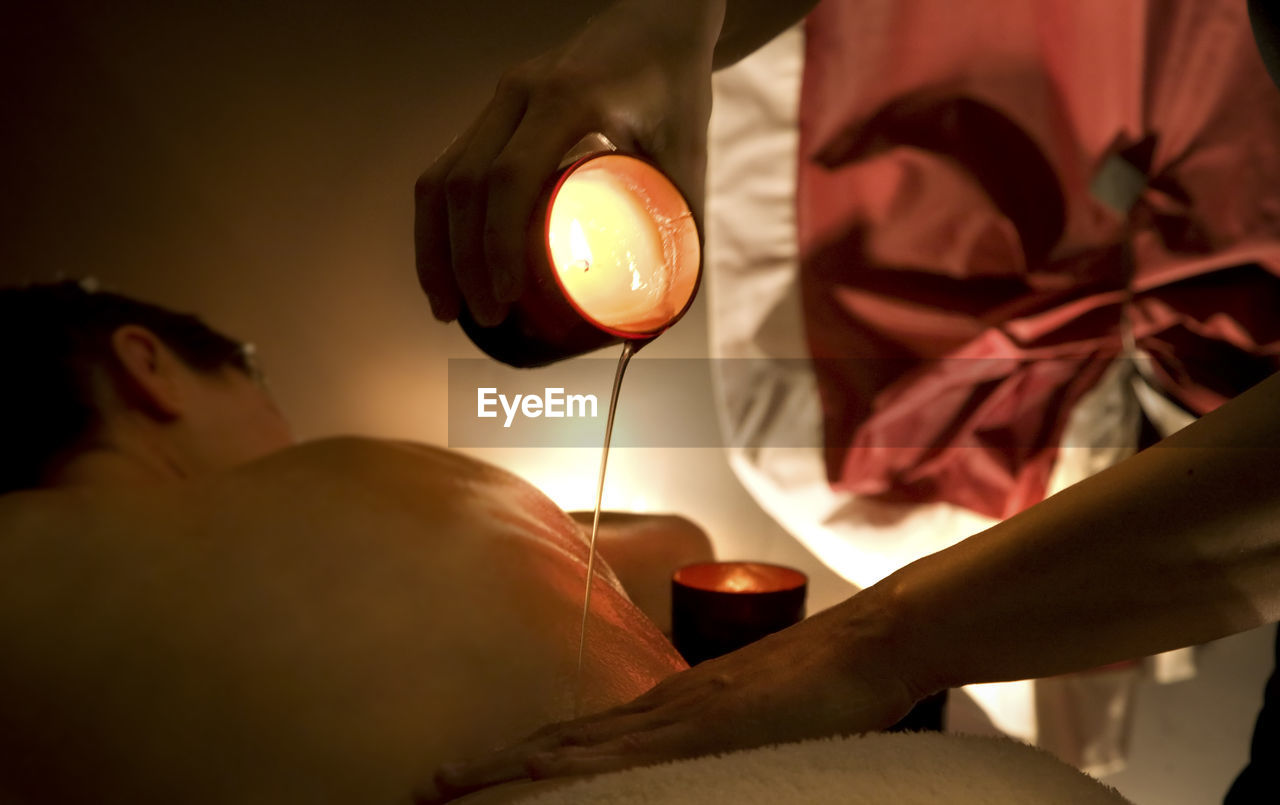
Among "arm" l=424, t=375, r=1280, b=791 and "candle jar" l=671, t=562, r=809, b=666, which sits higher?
"arm" l=424, t=375, r=1280, b=791

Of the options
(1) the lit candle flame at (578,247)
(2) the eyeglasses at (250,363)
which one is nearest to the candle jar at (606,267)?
(1) the lit candle flame at (578,247)

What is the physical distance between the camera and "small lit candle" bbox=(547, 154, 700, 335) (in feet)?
2.19

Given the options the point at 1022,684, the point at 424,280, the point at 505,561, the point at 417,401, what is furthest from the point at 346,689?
the point at 1022,684

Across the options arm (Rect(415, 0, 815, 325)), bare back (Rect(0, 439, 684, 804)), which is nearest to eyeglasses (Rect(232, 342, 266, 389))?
bare back (Rect(0, 439, 684, 804))

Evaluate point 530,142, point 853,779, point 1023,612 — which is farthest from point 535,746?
point 530,142

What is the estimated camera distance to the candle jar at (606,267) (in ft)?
2.09

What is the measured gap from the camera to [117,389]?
3.18ft

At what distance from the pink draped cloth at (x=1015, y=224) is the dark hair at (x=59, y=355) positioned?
0.83 meters

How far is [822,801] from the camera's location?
44cm

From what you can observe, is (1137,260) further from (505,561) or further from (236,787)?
(236,787)

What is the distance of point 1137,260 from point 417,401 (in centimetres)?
96

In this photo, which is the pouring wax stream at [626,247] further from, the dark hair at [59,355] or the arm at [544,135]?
the dark hair at [59,355]

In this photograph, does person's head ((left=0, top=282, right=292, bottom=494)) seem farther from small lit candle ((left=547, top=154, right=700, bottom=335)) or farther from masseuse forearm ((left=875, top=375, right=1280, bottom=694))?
masseuse forearm ((left=875, top=375, right=1280, bottom=694))

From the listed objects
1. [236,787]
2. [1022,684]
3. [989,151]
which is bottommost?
[1022,684]
